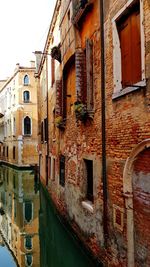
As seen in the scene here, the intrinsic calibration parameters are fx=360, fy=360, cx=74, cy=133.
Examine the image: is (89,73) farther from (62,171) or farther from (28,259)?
(62,171)

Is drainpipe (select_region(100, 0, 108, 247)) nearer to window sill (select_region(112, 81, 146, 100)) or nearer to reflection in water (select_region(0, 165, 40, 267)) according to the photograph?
window sill (select_region(112, 81, 146, 100))

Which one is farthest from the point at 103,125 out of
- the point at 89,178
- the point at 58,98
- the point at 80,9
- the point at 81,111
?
the point at 58,98

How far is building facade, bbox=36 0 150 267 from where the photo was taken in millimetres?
5597

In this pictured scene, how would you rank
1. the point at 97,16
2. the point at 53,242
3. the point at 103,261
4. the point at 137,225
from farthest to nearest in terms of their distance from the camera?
the point at 53,242 < the point at 97,16 < the point at 103,261 < the point at 137,225

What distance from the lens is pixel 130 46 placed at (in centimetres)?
617

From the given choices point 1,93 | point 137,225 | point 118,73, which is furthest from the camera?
point 1,93

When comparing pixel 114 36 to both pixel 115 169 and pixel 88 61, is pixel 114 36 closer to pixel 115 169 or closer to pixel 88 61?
pixel 88 61

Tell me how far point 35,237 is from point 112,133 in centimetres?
621

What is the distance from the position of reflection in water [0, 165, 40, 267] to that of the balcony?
6.31 m

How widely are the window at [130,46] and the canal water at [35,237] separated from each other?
4.23m

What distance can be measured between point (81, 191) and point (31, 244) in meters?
2.81

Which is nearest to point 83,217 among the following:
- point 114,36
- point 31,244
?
point 31,244

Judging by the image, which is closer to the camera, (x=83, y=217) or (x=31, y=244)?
(x=83, y=217)

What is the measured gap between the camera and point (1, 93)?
1847 inches
